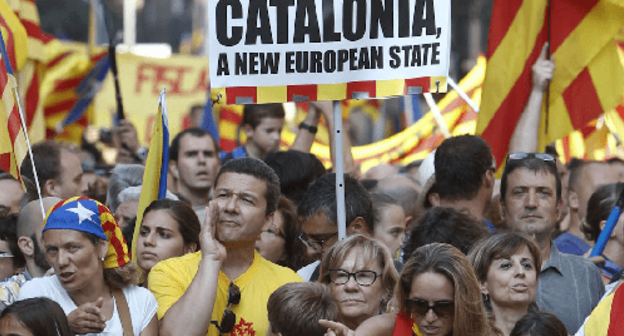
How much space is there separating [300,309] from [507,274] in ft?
3.79

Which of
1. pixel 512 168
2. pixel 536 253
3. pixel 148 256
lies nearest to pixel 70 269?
pixel 148 256

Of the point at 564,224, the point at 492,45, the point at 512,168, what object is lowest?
the point at 564,224

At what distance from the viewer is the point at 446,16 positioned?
6.04m

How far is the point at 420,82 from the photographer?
606cm

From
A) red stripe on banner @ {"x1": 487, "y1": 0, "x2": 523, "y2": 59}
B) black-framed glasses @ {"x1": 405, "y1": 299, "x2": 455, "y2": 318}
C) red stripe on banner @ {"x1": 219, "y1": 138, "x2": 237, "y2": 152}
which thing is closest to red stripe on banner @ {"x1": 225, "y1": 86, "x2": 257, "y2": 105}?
black-framed glasses @ {"x1": 405, "y1": 299, "x2": 455, "y2": 318}

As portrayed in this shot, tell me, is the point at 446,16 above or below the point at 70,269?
above

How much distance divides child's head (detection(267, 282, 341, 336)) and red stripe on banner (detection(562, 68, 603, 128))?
3.34 meters

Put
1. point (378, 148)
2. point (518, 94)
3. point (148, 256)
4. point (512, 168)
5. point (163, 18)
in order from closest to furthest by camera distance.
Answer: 1. point (148, 256)
2. point (512, 168)
3. point (518, 94)
4. point (378, 148)
5. point (163, 18)

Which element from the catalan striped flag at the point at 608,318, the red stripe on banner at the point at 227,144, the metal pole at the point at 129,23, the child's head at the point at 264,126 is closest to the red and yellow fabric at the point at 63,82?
the red stripe on banner at the point at 227,144

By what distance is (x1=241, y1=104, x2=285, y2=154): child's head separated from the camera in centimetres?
895

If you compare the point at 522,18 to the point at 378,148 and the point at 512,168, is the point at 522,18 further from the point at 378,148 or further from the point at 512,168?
the point at 378,148

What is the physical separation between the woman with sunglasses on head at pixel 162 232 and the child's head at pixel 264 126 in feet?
9.86

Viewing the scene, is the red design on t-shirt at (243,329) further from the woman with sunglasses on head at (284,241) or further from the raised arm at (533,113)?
the raised arm at (533,113)

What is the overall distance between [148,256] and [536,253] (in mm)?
1910
